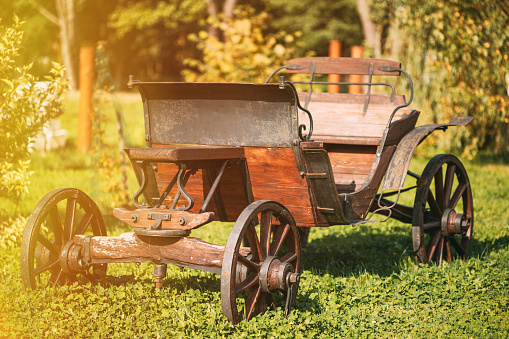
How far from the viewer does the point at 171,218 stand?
402 centimetres

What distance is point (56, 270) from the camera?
460 cm

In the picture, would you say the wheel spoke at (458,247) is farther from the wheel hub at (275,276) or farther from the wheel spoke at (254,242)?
the wheel spoke at (254,242)

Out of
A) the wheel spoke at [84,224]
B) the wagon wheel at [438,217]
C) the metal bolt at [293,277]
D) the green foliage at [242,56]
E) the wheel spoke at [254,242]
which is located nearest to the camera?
the wheel spoke at [254,242]

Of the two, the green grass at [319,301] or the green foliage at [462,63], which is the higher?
the green foliage at [462,63]

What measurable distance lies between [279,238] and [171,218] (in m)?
0.84

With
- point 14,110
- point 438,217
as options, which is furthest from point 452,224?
point 14,110

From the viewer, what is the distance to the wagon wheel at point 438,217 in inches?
221

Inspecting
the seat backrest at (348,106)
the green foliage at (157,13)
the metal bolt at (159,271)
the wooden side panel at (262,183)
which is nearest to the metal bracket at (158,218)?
the metal bolt at (159,271)

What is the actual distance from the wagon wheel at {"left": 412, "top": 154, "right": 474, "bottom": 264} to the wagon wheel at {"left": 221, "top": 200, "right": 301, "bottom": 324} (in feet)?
5.48

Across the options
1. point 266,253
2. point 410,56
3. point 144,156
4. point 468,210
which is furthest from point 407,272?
point 410,56

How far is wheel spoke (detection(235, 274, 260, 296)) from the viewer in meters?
3.92

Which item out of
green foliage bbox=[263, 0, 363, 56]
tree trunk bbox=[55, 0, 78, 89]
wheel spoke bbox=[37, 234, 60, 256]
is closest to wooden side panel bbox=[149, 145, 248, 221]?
wheel spoke bbox=[37, 234, 60, 256]

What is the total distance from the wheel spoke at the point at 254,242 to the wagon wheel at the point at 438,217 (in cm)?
199

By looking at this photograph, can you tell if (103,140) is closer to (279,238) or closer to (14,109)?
(14,109)
